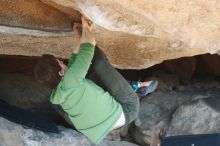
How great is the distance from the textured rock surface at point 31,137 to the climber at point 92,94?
2.68 feet

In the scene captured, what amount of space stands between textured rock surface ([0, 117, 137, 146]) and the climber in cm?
82

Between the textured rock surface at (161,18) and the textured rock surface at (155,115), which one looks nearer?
the textured rock surface at (161,18)

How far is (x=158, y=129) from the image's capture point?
3.00m

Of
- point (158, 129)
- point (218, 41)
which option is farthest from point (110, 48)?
point (158, 129)

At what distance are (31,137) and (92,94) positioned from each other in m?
0.98

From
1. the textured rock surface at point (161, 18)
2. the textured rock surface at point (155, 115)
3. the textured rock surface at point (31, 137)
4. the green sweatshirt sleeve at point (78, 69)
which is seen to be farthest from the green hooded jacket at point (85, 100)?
the textured rock surface at point (155, 115)

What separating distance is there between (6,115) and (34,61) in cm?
65

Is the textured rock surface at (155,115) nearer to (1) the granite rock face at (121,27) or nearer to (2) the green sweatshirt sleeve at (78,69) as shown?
(1) the granite rock face at (121,27)

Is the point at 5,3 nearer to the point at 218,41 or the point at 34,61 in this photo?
the point at 218,41

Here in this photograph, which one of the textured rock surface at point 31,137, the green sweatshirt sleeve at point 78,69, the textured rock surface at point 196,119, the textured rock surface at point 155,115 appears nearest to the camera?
the green sweatshirt sleeve at point 78,69

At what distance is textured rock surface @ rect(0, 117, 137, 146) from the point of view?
2.56 metres

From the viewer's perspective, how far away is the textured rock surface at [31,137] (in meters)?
2.56

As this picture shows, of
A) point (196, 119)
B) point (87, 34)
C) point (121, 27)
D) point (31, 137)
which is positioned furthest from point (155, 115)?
point (87, 34)

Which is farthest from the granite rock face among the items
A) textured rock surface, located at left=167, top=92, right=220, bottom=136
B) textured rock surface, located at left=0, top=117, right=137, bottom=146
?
textured rock surface, located at left=167, top=92, right=220, bottom=136
